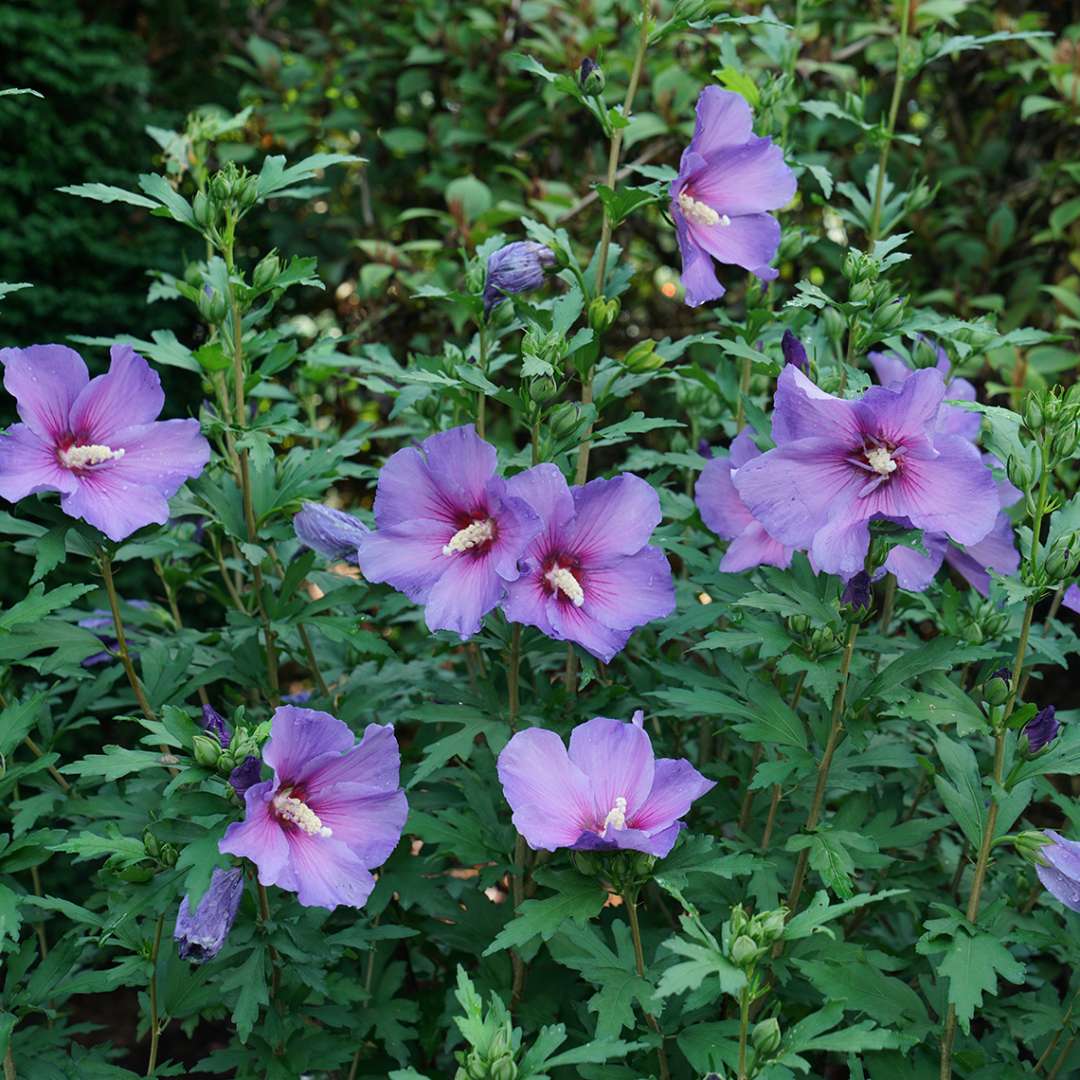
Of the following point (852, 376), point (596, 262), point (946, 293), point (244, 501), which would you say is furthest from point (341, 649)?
point (946, 293)

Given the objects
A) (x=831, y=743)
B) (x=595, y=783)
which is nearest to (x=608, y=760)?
(x=595, y=783)

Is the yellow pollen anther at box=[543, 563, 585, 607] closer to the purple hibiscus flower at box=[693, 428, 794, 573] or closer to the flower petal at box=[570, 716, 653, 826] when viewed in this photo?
the flower petal at box=[570, 716, 653, 826]

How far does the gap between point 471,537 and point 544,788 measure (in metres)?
0.36

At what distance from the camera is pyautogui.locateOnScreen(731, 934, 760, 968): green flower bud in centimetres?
132

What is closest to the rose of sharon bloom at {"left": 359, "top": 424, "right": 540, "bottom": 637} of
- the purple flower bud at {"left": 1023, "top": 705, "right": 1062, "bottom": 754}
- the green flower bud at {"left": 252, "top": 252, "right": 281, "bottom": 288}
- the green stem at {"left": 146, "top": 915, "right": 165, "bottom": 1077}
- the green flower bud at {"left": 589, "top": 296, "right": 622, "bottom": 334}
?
the green flower bud at {"left": 589, "top": 296, "right": 622, "bottom": 334}

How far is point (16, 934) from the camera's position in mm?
1642

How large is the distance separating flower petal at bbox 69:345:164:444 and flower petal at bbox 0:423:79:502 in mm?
76

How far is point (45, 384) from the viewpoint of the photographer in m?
1.74

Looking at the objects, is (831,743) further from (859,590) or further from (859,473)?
(859,473)

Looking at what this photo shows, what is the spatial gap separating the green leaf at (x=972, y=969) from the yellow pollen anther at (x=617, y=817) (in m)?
0.43

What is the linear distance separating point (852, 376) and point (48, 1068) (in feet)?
5.13

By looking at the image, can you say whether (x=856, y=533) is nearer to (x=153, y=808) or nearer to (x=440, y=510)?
(x=440, y=510)

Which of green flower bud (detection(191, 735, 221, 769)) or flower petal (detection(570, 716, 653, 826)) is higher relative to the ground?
green flower bud (detection(191, 735, 221, 769))

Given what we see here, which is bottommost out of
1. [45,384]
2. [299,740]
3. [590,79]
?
[299,740]
